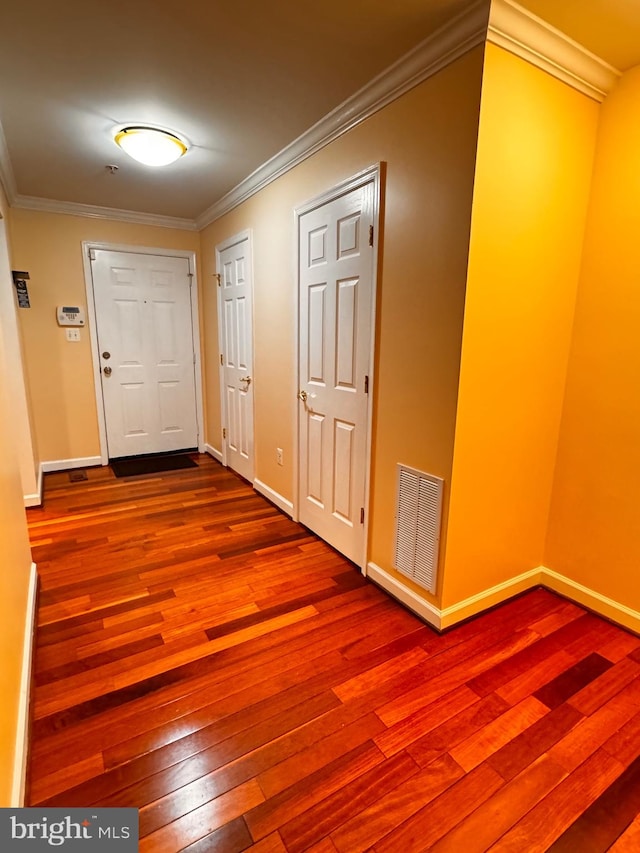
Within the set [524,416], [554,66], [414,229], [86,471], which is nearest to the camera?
[554,66]

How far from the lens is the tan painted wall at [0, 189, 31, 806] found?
114cm

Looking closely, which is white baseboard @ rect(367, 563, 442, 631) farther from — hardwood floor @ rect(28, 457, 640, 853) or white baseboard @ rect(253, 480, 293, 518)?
white baseboard @ rect(253, 480, 293, 518)

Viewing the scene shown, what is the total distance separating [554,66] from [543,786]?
2.57 m

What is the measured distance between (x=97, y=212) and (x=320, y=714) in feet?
14.1

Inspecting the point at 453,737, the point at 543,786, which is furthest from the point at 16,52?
the point at 543,786

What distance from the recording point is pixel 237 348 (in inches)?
149

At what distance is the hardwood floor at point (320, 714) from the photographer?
3.97 feet

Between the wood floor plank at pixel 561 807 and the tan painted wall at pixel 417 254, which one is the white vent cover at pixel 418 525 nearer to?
the tan painted wall at pixel 417 254

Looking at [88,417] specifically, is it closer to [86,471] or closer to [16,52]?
[86,471]

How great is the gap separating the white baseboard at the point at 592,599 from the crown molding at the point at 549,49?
2.26 meters

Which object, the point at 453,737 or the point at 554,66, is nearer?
the point at 453,737

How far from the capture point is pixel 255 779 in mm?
1316

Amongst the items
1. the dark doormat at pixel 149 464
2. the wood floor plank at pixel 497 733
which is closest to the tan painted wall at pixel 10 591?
the wood floor plank at pixel 497 733

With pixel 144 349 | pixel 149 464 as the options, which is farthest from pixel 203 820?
pixel 144 349
